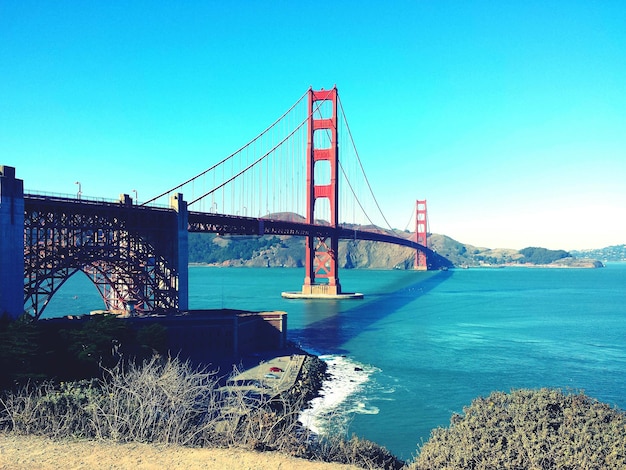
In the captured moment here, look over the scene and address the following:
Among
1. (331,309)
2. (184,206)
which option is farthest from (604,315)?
(184,206)

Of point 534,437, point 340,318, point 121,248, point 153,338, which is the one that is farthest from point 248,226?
point 534,437

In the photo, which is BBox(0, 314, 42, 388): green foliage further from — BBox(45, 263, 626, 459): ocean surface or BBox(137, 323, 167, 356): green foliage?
BBox(45, 263, 626, 459): ocean surface

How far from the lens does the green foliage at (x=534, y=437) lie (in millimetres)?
13406

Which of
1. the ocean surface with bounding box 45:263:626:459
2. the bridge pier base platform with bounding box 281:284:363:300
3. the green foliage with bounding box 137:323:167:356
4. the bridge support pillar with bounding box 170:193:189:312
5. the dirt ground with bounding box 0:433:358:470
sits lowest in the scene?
the ocean surface with bounding box 45:263:626:459

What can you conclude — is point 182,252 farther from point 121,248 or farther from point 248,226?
point 248,226

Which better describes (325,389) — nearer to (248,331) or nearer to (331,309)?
(248,331)

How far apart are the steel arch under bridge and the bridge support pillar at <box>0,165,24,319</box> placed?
3087 mm

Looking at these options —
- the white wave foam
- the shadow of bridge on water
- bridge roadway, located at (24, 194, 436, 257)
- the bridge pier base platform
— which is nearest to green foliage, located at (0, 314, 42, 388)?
bridge roadway, located at (24, 194, 436, 257)

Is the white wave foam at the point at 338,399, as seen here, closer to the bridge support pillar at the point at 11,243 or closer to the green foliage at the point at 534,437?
the green foliage at the point at 534,437

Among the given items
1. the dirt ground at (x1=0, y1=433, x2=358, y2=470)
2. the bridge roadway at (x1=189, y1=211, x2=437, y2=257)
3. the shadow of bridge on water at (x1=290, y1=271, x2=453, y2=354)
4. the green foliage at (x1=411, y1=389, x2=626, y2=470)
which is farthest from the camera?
the bridge roadway at (x1=189, y1=211, x2=437, y2=257)

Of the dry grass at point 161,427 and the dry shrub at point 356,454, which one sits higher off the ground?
the dry grass at point 161,427

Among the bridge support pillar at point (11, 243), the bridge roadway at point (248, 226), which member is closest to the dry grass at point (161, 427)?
the bridge support pillar at point (11, 243)

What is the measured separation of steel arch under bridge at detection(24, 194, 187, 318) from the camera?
36.8 metres

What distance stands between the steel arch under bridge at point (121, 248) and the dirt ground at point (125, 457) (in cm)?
2243
